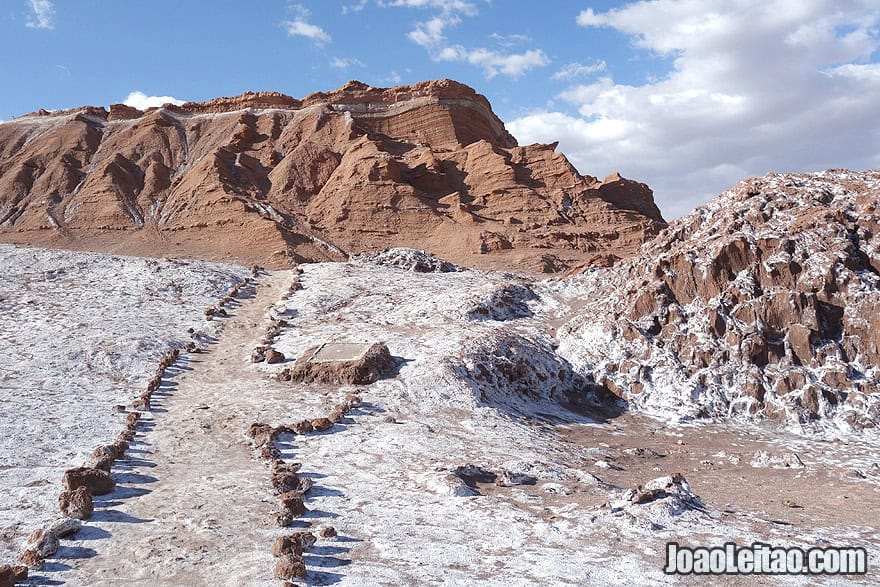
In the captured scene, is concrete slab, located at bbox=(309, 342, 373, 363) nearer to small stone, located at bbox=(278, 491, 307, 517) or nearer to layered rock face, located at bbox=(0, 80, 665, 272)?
small stone, located at bbox=(278, 491, 307, 517)

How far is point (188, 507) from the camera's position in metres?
8.81

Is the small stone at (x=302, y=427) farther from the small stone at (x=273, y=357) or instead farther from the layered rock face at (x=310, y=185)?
the layered rock face at (x=310, y=185)

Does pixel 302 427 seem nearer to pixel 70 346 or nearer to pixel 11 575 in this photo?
pixel 11 575

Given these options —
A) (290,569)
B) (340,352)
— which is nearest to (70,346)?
(340,352)

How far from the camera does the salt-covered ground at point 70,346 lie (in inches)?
398

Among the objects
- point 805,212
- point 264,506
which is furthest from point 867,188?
point 264,506

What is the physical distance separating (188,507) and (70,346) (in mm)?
11353

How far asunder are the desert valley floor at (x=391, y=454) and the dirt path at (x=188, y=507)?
39mm

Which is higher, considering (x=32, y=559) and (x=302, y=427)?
(x=302, y=427)

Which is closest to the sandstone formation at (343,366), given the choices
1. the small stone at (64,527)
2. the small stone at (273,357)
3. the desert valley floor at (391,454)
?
the desert valley floor at (391,454)

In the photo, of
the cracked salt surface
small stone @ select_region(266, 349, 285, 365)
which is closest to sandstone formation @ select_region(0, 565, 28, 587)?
the cracked salt surface

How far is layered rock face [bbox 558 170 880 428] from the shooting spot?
52.9ft

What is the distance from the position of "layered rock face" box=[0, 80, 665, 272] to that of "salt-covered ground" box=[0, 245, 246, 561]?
18.4 meters

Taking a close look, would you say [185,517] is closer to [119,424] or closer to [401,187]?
[119,424]
